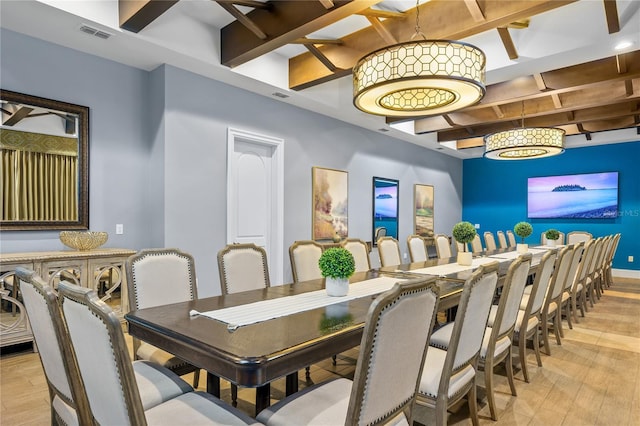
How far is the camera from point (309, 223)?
17.8 feet

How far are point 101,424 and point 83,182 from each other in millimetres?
2999

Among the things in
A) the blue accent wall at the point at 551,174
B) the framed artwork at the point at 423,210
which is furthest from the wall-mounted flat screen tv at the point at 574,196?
the framed artwork at the point at 423,210

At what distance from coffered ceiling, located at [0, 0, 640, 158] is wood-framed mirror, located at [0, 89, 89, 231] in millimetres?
654

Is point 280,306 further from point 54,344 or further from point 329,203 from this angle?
point 329,203

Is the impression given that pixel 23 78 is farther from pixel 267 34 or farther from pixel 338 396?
pixel 338 396

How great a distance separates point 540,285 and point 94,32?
13.3 ft

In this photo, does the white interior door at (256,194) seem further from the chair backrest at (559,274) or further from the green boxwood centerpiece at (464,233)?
the chair backrest at (559,274)

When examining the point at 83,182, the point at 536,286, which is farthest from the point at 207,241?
the point at 536,286

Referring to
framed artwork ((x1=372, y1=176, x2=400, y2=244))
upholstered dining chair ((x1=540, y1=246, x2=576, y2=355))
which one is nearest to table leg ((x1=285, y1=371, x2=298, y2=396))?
upholstered dining chair ((x1=540, y1=246, x2=576, y2=355))

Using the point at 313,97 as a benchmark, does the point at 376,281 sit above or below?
below

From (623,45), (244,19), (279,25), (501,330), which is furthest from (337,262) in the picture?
(623,45)

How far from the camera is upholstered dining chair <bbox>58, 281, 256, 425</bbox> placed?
103 centimetres

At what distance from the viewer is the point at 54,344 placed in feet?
4.39

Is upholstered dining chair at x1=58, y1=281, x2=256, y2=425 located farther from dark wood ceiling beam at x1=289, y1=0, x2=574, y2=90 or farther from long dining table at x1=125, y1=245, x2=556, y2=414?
dark wood ceiling beam at x1=289, y1=0, x2=574, y2=90
